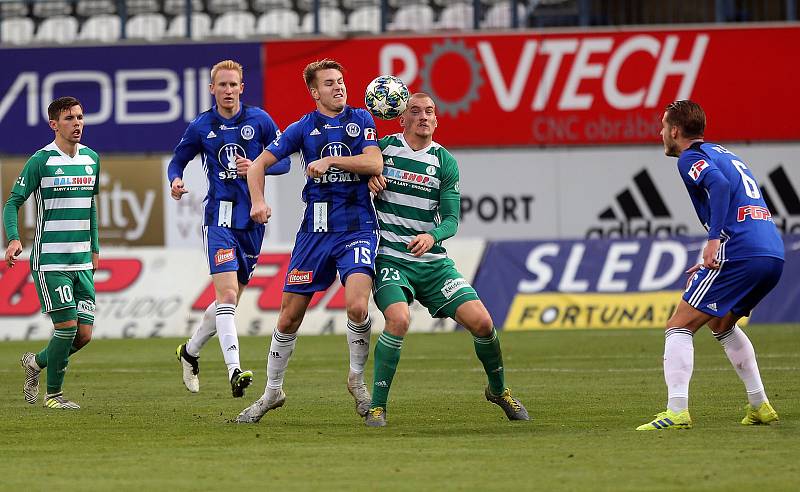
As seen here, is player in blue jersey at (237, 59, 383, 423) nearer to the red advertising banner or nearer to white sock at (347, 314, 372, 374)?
white sock at (347, 314, 372, 374)

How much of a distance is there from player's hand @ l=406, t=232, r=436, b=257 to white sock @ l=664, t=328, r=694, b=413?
5.49 ft

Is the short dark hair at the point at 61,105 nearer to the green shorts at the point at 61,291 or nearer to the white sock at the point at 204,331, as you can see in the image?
the green shorts at the point at 61,291

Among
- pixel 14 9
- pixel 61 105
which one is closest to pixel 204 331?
pixel 61 105

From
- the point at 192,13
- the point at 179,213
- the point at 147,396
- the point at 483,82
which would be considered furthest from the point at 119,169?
the point at 147,396

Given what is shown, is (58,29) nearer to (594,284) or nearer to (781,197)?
(594,284)

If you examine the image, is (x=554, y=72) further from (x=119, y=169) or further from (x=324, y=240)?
(x=324, y=240)

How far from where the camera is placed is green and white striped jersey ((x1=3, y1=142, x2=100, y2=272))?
11242mm

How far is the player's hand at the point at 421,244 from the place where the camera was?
920 cm

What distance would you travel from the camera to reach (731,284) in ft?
28.8

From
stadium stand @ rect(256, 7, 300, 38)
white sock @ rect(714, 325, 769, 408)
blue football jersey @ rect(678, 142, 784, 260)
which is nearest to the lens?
blue football jersey @ rect(678, 142, 784, 260)

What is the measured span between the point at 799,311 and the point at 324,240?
12.2 meters

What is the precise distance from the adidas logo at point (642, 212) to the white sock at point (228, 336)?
13661 mm

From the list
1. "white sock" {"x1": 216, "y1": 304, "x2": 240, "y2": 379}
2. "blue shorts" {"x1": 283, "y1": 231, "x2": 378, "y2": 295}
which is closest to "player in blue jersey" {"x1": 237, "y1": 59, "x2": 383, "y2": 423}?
"blue shorts" {"x1": 283, "y1": 231, "x2": 378, "y2": 295}

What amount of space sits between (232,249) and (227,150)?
0.80 metres
